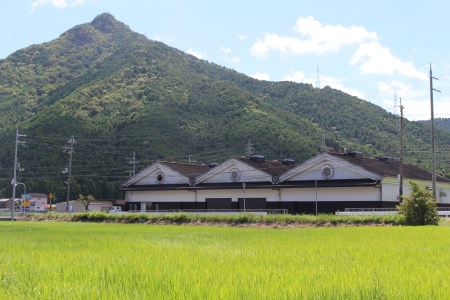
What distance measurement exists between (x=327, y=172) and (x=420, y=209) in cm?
1746

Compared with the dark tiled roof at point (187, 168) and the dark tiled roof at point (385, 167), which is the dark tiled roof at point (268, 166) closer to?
the dark tiled roof at point (187, 168)

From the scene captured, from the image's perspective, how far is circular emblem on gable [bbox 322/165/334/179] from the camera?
42250 millimetres

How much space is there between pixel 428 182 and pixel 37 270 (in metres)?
43.8

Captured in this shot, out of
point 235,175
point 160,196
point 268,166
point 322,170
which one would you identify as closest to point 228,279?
point 322,170

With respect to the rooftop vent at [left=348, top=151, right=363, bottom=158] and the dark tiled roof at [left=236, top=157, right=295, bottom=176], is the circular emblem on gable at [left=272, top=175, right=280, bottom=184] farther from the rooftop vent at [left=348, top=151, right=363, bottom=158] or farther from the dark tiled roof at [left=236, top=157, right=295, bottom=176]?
the rooftop vent at [left=348, top=151, right=363, bottom=158]

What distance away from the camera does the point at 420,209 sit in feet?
82.3

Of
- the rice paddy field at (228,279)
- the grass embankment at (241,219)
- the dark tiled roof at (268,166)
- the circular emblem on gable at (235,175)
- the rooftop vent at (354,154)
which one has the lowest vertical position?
the grass embankment at (241,219)

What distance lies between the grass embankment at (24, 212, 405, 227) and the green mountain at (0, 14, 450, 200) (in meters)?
29.4

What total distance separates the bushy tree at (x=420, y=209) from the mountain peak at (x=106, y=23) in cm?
15786

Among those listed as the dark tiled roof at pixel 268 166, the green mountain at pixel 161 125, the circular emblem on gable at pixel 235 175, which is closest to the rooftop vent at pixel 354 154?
the dark tiled roof at pixel 268 166

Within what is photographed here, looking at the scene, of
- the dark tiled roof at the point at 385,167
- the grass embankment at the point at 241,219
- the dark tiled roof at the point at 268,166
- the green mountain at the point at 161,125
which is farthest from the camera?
the green mountain at the point at 161,125

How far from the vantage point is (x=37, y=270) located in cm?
661

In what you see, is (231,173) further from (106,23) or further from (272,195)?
(106,23)

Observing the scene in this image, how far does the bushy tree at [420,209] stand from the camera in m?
25.0
